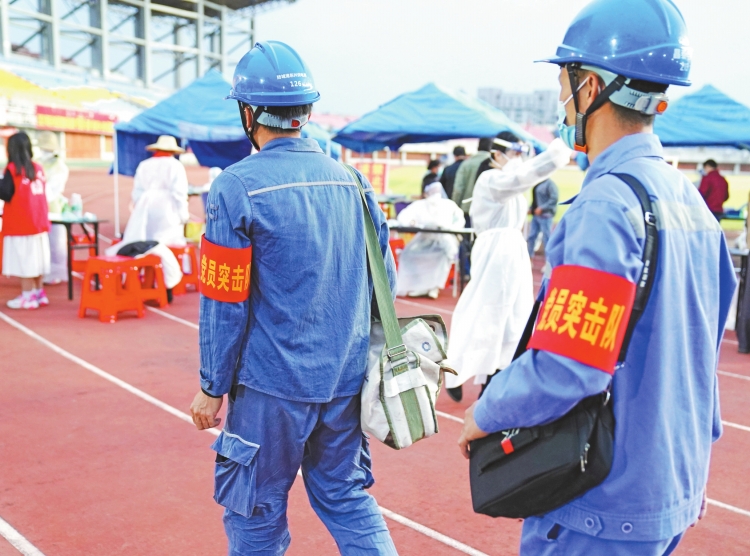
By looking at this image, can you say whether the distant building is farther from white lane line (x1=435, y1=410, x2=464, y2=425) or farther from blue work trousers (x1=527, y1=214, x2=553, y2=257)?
white lane line (x1=435, y1=410, x2=464, y2=425)

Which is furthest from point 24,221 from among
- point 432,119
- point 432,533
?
point 432,533

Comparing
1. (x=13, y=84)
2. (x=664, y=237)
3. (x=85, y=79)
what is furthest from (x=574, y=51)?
(x=85, y=79)

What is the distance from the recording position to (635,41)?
1524 millimetres

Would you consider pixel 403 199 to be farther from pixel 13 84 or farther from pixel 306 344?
pixel 13 84

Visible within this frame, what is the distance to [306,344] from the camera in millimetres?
2307

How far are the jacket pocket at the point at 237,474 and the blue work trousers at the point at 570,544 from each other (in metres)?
0.94

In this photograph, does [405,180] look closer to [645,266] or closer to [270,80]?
[270,80]

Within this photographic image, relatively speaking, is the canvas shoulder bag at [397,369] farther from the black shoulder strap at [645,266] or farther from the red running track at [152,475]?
the red running track at [152,475]

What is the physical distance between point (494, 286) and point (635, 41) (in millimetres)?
3563

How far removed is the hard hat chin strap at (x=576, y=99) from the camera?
1.55m

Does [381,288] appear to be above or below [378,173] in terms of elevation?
below

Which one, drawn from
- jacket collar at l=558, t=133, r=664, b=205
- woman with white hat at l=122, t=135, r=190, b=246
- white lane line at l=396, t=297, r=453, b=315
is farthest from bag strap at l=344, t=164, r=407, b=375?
woman with white hat at l=122, t=135, r=190, b=246

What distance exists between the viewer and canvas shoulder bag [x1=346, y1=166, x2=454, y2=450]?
7.71ft

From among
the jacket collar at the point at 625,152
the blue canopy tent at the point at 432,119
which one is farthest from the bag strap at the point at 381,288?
the blue canopy tent at the point at 432,119
